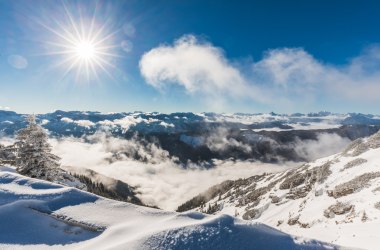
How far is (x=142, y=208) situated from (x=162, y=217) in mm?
1015

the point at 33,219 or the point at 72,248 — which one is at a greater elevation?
the point at 33,219

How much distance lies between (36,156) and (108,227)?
1103 inches

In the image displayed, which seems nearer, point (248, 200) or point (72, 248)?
point (72, 248)

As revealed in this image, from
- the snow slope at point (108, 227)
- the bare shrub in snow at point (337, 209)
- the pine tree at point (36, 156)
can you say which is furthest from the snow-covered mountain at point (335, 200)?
the pine tree at point (36, 156)

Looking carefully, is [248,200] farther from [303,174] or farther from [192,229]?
[192,229]

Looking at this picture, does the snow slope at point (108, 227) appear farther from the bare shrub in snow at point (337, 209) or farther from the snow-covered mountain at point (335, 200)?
the bare shrub in snow at point (337, 209)

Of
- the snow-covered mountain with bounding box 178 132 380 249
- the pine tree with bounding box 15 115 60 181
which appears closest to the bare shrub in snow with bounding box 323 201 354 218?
the snow-covered mountain with bounding box 178 132 380 249

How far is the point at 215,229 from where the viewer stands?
27.9 ft

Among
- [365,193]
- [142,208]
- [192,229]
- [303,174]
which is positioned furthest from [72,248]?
[303,174]

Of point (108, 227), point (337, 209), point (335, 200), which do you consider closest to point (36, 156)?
point (108, 227)

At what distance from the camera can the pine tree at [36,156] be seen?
33875 mm

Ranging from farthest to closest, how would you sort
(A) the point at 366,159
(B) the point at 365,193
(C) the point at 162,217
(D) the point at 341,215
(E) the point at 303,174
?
(E) the point at 303,174 → (A) the point at 366,159 → (B) the point at 365,193 → (D) the point at 341,215 → (C) the point at 162,217

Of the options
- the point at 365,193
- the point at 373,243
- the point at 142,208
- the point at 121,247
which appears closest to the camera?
the point at 121,247

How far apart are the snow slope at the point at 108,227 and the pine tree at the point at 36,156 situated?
78.1ft
